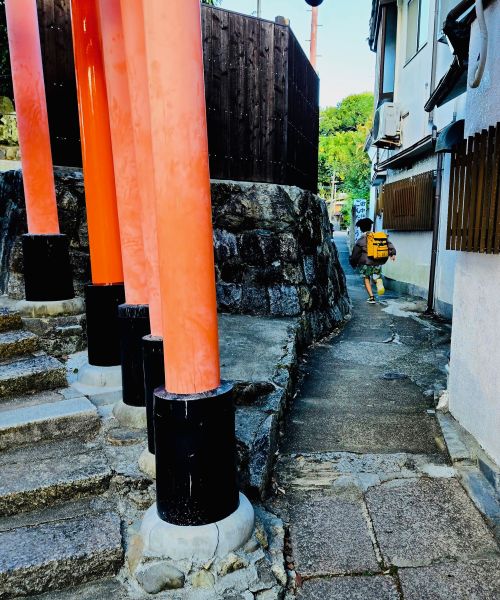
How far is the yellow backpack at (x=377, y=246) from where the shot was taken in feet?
33.8

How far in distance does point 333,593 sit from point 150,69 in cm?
253

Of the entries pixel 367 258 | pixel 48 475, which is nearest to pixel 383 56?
pixel 367 258

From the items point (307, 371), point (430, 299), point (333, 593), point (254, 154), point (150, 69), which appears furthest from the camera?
point (430, 299)

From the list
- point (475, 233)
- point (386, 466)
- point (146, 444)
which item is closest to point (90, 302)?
point (146, 444)

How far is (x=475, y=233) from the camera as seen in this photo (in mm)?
3691

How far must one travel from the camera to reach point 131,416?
326 centimetres

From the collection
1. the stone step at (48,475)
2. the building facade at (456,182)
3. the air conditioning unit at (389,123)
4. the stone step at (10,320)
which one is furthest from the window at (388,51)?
the stone step at (48,475)

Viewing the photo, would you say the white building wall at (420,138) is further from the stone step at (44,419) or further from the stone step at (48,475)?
the stone step at (48,475)

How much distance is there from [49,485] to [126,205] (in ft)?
5.71

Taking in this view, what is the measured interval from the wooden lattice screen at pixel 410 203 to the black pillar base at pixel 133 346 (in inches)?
324

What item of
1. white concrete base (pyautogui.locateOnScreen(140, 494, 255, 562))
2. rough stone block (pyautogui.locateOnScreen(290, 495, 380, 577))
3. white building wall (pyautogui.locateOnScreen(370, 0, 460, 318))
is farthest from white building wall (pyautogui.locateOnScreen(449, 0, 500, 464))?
white building wall (pyautogui.locateOnScreen(370, 0, 460, 318))

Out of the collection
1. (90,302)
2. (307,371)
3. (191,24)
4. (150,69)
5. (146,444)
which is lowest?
(307,371)

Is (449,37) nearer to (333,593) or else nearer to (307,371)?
(307,371)

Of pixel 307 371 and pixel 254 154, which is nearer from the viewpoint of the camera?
pixel 307 371
